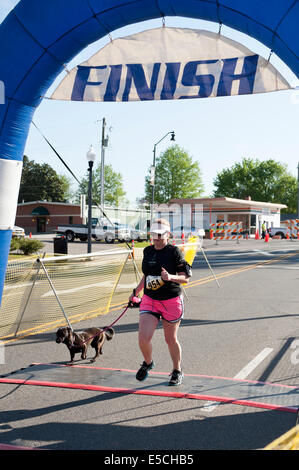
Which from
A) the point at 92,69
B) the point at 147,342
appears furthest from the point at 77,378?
the point at 92,69

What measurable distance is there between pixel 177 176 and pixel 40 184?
3173cm

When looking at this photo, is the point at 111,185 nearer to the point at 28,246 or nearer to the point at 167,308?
the point at 28,246

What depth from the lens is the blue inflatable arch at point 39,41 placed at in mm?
5359

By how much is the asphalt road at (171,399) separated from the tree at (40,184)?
87.8m

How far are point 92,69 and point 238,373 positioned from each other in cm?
465

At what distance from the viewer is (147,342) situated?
4938 millimetres

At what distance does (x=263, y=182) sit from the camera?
100 m

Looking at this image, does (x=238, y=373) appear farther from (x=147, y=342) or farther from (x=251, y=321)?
(x=251, y=321)

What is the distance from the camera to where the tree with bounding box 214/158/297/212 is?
99438mm

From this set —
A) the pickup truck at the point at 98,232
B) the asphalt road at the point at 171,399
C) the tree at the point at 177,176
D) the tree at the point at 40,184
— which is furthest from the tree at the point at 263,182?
the asphalt road at the point at 171,399

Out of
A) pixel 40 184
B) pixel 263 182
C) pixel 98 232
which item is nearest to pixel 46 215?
pixel 98 232

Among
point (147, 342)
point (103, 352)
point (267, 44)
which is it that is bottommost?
point (103, 352)

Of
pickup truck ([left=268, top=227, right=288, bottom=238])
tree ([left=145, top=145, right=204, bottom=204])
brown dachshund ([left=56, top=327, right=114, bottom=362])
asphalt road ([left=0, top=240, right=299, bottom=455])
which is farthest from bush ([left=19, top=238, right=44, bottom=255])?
tree ([left=145, top=145, right=204, bottom=204])
